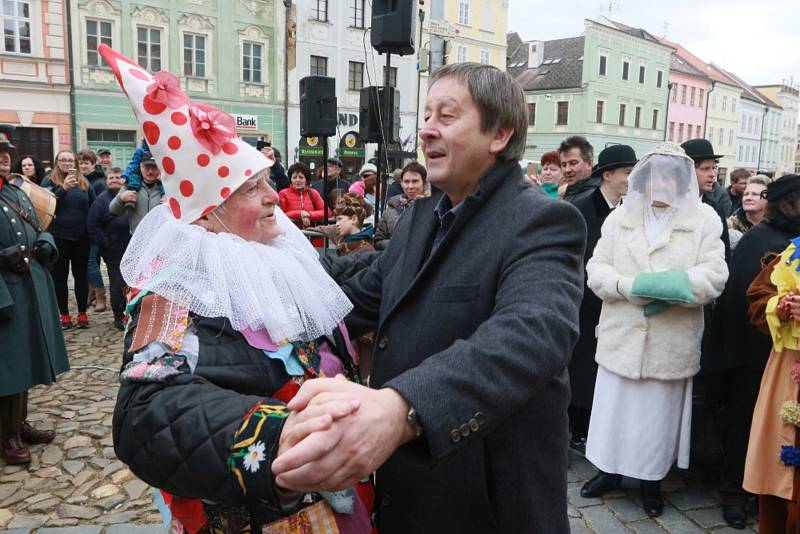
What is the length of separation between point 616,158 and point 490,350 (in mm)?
3956

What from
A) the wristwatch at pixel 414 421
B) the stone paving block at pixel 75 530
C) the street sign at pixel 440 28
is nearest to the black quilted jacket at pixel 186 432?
the wristwatch at pixel 414 421

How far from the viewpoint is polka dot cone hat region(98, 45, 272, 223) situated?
1.68 metres

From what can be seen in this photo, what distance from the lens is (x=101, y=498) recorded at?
3840 millimetres

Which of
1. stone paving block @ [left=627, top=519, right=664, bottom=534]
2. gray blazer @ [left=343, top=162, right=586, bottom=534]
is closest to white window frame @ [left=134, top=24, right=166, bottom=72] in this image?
stone paving block @ [left=627, top=519, right=664, bottom=534]

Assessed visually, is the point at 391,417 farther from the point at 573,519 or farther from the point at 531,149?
the point at 531,149

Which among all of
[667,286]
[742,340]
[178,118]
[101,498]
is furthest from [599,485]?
[178,118]

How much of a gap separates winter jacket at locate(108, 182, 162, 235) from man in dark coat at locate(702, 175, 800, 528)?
242 inches

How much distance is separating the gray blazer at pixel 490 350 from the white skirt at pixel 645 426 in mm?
2327

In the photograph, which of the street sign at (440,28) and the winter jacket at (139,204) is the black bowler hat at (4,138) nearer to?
the winter jacket at (139,204)

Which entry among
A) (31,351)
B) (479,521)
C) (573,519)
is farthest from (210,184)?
(31,351)

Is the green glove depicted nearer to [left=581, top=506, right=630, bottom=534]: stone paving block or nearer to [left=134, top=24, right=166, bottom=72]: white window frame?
[left=581, top=506, right=630, bottom=534]: stone paving block

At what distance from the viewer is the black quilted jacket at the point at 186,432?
4.02ft

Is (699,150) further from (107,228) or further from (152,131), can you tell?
(107,228)

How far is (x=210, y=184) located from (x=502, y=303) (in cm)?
91
